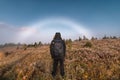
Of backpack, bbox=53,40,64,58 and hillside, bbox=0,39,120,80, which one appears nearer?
backpack, bbox=53,40,64,58

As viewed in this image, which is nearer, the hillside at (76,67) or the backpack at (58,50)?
the backpack at (58,50)

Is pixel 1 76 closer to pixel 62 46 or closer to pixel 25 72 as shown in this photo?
pixel 25 72

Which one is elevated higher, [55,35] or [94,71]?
[55,35]

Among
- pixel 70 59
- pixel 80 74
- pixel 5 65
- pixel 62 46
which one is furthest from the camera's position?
pixel 5 65

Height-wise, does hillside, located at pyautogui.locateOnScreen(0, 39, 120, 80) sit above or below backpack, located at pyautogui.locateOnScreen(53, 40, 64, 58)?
below

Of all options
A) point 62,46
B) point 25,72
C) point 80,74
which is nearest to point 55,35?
point 62,46

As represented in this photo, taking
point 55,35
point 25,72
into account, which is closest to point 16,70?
point 25,72

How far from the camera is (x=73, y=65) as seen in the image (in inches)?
1074

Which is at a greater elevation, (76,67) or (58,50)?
(58,50)

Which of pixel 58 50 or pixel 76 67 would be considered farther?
pixel 76 67

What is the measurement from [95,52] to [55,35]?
8.99 m

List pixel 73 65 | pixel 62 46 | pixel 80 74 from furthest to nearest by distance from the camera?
1. pixel 73 65
2. pixel 80 74
3. pixel 62 46

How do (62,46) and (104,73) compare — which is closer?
(62,46)

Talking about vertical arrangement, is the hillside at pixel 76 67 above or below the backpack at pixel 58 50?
below
